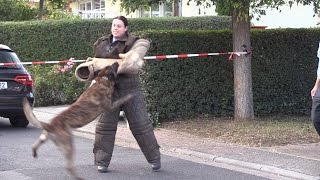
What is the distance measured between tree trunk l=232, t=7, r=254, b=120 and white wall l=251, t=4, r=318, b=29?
825 cm

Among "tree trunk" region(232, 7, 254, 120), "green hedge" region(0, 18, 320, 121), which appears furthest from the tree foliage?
"tree trunk" region(232, 7, 254, 120)

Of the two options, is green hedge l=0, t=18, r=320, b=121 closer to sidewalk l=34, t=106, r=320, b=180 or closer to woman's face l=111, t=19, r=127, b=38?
sidewalk l=34, t=106, r=320, b=180

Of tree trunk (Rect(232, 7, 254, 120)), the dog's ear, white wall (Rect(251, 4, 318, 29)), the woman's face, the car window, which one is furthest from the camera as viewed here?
white wall (Rect(251, 4, 318, 29))

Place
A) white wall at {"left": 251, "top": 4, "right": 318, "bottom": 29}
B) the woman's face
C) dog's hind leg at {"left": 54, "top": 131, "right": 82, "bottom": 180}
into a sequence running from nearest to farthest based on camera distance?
dog's hind leg at {"left": 54, "top": 131, "right": 82, "bottom": 180}, the woman's face, white wall at {"left": 251, "top": 4, "right": 318, "bottom": 29}

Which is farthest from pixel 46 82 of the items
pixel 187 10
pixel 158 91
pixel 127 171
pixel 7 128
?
pixel 187 10

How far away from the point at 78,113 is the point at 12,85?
554 cm

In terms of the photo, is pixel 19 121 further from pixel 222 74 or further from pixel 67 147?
pixel 67 147

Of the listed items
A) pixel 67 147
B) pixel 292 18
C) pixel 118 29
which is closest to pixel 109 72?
pixel 118 29

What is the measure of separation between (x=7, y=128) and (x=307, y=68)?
6136 millimetres

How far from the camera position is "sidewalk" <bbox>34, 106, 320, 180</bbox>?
27.9ft

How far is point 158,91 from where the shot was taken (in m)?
12.2

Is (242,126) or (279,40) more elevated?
(279,40)

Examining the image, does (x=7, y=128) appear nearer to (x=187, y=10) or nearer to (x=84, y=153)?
(x=84, y=153)

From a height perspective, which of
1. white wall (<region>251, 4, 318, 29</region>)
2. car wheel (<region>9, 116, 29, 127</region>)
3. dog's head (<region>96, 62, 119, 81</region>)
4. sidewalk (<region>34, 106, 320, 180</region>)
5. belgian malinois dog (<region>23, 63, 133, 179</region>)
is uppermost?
white wall (<region>251, 4, 318, 29</region>)
